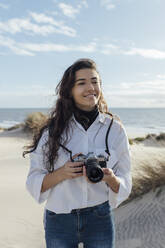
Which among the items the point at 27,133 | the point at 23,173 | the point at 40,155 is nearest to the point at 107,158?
the point at 40,155

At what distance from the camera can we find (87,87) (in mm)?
1694

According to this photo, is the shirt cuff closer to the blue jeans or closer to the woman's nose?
the blue jeans

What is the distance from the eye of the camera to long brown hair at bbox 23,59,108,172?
1645 millimetres

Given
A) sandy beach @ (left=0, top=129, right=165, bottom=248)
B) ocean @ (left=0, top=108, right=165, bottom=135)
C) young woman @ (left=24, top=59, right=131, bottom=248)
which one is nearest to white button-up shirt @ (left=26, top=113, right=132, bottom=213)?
young woman @ (left=24, top=59, right=131, bottom=248)

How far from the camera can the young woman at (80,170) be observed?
1592 mm

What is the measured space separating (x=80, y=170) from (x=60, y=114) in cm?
43

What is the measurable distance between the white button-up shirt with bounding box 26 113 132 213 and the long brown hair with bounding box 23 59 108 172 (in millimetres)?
37

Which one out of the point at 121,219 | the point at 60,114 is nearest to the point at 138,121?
the point at 121,219

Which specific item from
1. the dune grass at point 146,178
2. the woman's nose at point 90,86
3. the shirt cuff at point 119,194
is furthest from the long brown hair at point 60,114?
the dune grass at point 146,178

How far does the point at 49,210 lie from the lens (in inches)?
64.6

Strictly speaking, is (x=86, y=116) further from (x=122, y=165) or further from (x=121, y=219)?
(x=121, y=219)

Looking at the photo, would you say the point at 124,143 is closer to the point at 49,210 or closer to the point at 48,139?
the point at 48,139

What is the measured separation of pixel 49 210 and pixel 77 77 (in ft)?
2.71

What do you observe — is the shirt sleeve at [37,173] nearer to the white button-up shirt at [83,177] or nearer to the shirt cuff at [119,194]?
the white button-up shirt at [83,177]
